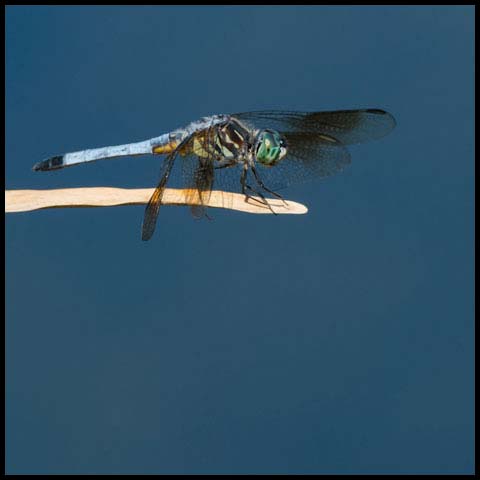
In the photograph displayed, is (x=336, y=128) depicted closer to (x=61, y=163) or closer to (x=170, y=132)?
(x=170, y=132)

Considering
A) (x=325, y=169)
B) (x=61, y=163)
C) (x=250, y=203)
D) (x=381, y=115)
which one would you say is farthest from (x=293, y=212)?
(x=61, y=163)

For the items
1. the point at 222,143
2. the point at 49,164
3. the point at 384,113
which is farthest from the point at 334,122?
the point at 49,164

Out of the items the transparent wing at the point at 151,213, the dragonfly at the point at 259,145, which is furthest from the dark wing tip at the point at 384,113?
the transparent wing at the point at 151,213

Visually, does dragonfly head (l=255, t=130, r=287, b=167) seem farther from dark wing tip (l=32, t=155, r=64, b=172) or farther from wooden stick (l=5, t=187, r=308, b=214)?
dark wing tip (l=32, t=155, r=64, b=172)

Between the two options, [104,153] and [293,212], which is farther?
[104,153]

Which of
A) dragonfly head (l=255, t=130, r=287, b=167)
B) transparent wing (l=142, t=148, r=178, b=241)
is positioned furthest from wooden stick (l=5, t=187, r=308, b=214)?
dragonfly head (l=255, t=130, r=287, b=167)

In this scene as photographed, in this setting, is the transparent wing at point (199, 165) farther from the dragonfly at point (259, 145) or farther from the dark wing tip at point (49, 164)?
the dark wing tip at point (49, 164)
